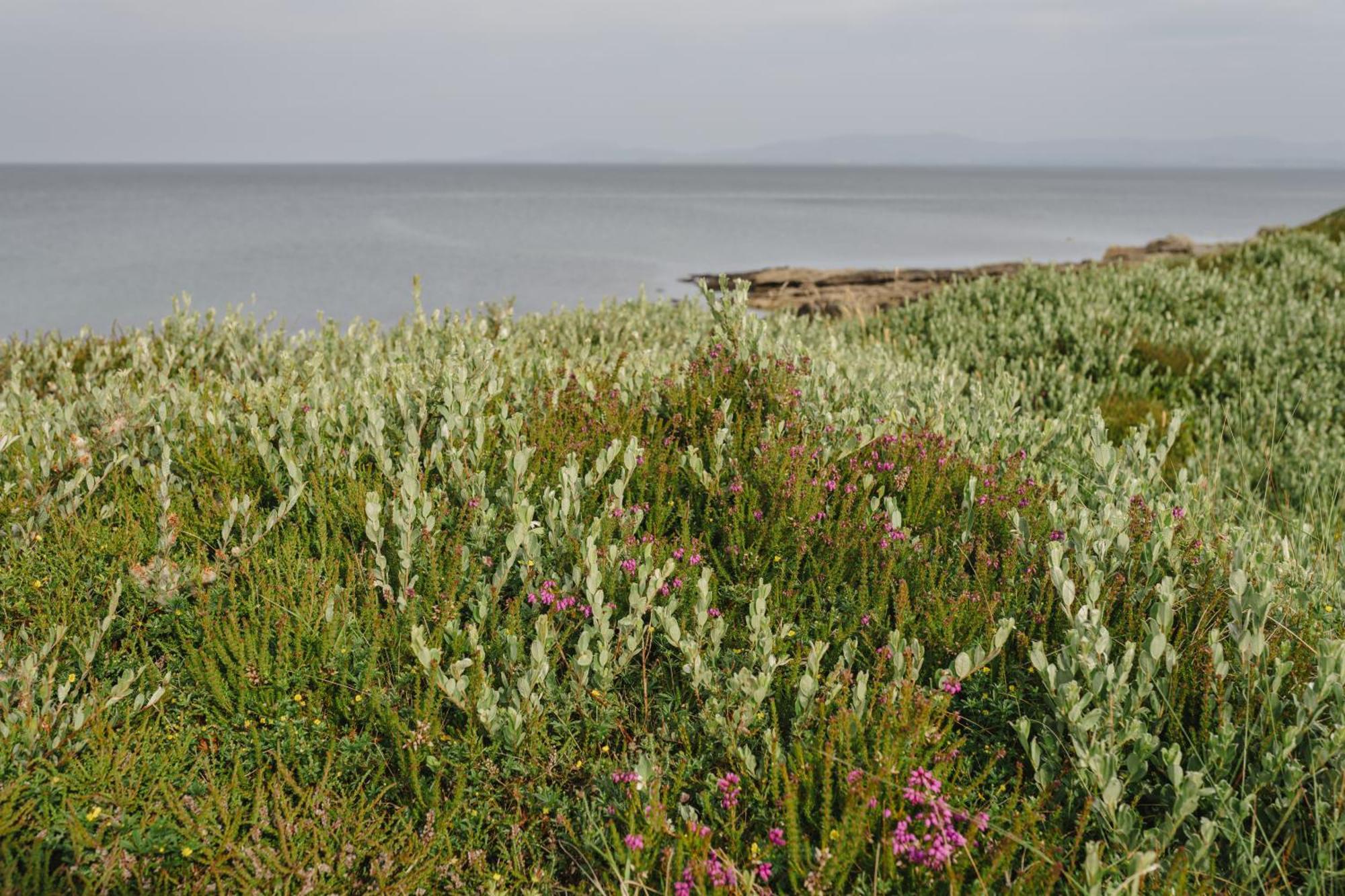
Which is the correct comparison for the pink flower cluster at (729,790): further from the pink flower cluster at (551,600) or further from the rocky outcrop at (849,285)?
the rocky outcrop at (849,285)

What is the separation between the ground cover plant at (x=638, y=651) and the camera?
2504 millimetres

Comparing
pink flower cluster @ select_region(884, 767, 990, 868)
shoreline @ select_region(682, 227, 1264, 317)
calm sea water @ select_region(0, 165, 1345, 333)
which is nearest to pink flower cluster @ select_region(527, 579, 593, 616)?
pink flower cluster @ select_region(884, 767, 990, 868)

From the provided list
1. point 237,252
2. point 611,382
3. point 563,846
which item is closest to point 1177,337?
point 611,382

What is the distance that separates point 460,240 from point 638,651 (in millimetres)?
63888

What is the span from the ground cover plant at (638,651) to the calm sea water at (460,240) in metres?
4.86

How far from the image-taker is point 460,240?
63.2m

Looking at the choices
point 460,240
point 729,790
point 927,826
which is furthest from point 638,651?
point 460,240

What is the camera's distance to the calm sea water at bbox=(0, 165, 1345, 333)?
1420 inches

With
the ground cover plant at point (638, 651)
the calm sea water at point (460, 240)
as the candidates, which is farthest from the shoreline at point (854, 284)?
the ground cover plant at point (638, 651)

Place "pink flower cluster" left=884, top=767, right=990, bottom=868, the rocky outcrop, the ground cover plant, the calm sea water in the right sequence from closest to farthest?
"pink flower cluster" left=884, top=767, right=990, bottom=868 < the ground cover plant < the rocky outcrop < the calm sea water

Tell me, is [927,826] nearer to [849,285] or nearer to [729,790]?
[729,790]

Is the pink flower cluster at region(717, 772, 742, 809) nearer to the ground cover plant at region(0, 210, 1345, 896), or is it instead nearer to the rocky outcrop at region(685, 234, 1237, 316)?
the ground cover plant at region(0, 210, 1345, 896)

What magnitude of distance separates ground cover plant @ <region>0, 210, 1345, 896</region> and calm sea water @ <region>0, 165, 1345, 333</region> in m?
4.86

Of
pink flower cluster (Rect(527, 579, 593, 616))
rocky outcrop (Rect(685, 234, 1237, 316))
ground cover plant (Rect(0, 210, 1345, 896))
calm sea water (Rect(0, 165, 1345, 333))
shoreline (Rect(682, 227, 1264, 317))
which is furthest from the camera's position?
calm sea water (Rect(0, 165, 1345, 333))
